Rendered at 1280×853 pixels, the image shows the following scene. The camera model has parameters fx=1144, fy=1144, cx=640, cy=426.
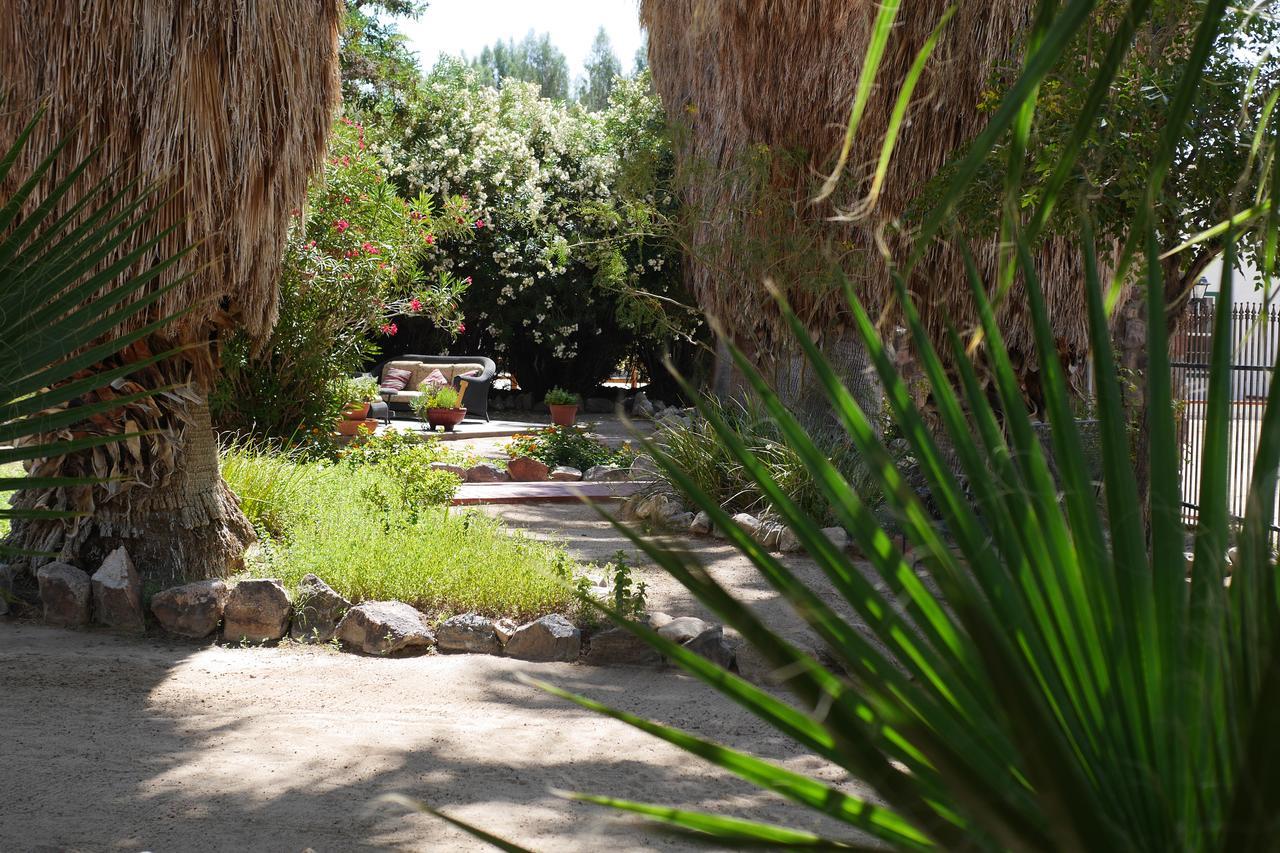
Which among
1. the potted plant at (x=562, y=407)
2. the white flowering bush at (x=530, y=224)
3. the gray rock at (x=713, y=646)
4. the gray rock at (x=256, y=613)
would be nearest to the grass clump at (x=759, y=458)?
the gray rock at (x=713, y=646)

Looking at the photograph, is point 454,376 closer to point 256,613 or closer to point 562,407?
point 562,407

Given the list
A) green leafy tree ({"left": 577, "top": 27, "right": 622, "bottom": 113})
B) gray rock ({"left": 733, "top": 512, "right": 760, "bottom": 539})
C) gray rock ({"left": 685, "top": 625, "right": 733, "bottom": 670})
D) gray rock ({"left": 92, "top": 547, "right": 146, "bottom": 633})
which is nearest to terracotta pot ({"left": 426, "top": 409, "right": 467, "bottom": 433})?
gray rock ({"left": 733, "top": 512, "right": 760, "bottom": 539})

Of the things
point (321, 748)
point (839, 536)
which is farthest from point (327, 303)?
point (321, 748)

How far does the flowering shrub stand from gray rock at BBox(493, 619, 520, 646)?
16.9ft

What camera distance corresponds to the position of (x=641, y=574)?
7.35 meters

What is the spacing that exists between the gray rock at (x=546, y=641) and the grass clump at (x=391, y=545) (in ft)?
0.93

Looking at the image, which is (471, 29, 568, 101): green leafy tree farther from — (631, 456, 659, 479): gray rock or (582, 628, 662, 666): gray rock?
(582, 628, 662, 666): gray rock

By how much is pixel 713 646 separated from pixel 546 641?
0.83 m

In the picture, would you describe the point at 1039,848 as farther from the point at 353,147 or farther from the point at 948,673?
the point at 353,147

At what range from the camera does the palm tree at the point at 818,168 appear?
8664 mm

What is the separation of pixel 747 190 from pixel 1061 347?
306 centimetres

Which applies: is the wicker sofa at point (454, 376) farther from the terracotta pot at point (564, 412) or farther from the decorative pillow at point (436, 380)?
the terracotta pot at point (564, 412)

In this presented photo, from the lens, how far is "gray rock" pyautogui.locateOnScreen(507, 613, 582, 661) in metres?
5.61

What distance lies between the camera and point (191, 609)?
19.2 feet
